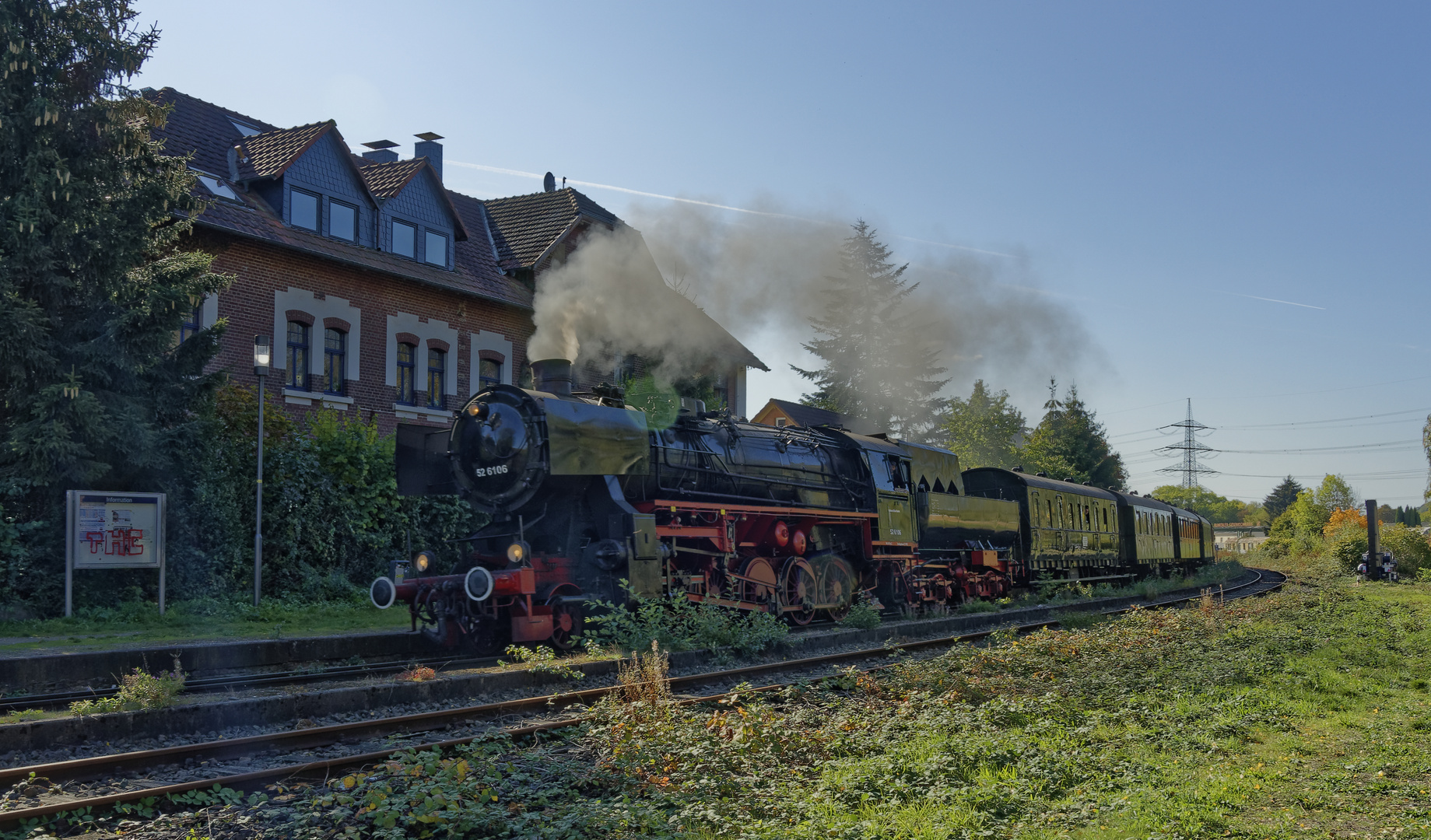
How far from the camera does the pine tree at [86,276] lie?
1427cm

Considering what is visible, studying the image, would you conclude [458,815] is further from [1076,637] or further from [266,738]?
[1076,637]

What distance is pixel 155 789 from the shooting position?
5812mm

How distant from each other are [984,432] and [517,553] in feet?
150

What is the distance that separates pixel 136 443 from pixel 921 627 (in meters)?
11.9

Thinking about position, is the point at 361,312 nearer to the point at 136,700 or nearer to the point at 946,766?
the point at 136,700

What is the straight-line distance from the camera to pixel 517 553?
37.6 ft

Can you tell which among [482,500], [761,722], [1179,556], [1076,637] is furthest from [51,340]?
[1179,556]

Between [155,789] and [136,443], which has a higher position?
[136,443]

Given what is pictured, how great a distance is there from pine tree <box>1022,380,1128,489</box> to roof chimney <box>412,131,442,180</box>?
3195 cm

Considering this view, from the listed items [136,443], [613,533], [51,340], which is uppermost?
[51,340]

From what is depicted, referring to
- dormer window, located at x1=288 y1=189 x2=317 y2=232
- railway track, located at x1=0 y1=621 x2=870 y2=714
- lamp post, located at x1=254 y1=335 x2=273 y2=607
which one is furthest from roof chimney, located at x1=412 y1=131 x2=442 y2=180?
railway track, located at x1=0 y1=621 x2=870 y2=714

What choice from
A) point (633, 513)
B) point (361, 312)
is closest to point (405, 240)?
point (361, 312)

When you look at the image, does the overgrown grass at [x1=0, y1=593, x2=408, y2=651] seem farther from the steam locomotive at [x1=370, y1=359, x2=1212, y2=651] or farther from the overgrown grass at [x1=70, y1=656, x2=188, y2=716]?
the overgrown grass at [x1=70, y1=656, x2=188, y2=716]

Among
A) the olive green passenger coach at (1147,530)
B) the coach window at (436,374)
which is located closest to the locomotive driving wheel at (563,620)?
the coach window at (436,374)
